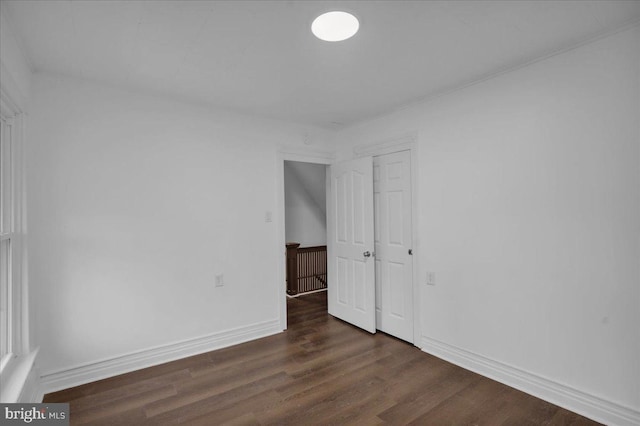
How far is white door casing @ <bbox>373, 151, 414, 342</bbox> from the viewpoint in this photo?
128 inches

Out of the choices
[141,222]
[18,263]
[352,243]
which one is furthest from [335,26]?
[18,263]

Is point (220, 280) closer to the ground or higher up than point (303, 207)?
closer to the ground

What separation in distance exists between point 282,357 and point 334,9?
2.78 metres

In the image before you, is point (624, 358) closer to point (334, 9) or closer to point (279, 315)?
point (334, 9)

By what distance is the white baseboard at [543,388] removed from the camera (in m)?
1.94

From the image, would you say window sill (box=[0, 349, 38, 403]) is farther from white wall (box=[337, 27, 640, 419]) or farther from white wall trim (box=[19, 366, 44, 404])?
white wall (box=[337, 27, 640, 419])

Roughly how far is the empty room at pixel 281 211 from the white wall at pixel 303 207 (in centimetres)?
187

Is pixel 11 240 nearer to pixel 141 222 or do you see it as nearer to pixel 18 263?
pixel 18 263

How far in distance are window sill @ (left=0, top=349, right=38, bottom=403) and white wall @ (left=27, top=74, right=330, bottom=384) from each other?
0.34 m

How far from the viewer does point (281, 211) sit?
11.9ft

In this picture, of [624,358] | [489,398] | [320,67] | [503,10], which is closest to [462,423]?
[489,398]

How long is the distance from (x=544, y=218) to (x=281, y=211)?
246cm

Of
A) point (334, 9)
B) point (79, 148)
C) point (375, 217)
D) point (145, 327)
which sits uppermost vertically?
point (334, 9)

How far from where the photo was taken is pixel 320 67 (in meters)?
2.34
